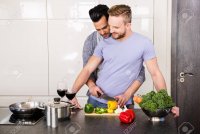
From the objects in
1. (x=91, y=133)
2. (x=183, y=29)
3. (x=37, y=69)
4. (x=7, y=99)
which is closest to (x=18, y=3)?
(x=37, y=69)

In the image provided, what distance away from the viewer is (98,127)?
211cm

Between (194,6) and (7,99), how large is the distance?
7.83 ft

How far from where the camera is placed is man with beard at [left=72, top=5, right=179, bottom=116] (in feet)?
9.12

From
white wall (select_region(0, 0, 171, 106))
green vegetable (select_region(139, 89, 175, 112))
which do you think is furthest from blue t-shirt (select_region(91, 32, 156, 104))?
white wall (select_region(0, 0, 171, 106))

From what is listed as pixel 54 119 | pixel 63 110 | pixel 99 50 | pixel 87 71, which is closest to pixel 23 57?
pixel 87 71

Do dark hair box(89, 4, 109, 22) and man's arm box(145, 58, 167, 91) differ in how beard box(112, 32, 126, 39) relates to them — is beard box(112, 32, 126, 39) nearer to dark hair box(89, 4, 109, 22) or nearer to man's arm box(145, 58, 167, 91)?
dark hair box(89, 4, 109, 22)

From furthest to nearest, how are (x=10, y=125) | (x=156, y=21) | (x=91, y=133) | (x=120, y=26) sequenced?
(x=156, y=21), (x=120, y=26), (x=10, y=125), (x=91, y=133)

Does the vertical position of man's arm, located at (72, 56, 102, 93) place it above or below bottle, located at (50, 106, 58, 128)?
above

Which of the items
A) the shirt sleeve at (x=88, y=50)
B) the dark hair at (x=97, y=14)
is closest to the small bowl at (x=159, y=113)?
the dark hair at (x=97, y=14)

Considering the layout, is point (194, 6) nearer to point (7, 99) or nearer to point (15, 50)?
point (15, 50)

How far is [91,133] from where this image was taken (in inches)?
78.0

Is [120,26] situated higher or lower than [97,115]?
higher

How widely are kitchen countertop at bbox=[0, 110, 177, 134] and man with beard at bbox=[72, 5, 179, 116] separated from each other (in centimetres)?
50

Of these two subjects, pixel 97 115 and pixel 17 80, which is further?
pixel 17 80
